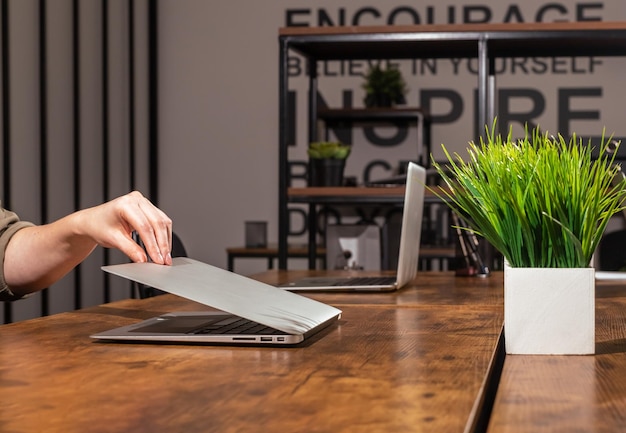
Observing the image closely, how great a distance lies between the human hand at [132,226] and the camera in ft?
4.08

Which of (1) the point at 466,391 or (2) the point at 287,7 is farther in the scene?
(2) the point at 287,7

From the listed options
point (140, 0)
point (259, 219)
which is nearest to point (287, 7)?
point (140, 0)

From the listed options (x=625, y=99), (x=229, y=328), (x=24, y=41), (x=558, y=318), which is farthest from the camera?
(x=625, y=99)

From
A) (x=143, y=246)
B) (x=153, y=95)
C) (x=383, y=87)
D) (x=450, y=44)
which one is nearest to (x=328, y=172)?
(x=450, y=44)

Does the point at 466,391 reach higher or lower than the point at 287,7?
lower

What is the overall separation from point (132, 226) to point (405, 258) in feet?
2.61

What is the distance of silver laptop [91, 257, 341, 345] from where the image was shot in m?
0.98

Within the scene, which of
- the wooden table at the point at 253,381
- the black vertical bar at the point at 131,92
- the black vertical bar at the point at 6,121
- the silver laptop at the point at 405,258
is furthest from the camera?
the black vertical bar at the point at 131,92

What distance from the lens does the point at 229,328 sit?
1054 millimetres

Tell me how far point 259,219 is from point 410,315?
403 cm

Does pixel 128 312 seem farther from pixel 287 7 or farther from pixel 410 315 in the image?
pixel 287 7

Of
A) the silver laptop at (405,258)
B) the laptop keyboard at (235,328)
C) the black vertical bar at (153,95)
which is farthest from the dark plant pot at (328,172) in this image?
the black vertical bar at (153,95)

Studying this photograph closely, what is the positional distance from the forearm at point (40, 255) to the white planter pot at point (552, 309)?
2.59ft

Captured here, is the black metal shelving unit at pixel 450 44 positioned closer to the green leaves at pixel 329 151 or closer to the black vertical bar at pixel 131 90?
the green leaves at pixel 329 151
